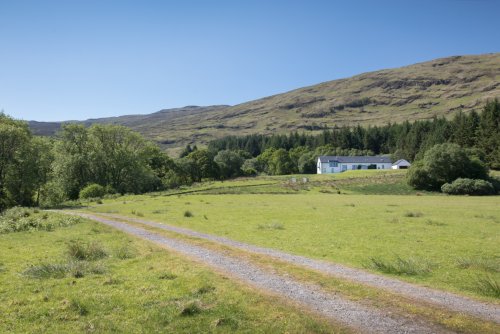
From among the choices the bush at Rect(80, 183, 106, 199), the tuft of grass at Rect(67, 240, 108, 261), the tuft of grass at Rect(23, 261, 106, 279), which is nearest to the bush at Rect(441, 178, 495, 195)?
the bush at Rect(80, 183, 106, 199)

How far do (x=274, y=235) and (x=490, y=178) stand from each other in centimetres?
7972

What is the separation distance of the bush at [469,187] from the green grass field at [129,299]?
7778 cm

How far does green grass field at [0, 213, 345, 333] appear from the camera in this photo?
10477mm

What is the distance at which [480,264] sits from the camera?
56.2 ft

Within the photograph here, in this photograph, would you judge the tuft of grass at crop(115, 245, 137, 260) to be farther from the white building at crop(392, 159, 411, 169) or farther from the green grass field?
the white building at crop(392, 159, 411, 169)

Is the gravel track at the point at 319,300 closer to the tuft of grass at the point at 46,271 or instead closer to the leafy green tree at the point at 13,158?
the tuft of grass at the point at 46,271

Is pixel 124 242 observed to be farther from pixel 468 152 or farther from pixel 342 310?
pixel 468 152

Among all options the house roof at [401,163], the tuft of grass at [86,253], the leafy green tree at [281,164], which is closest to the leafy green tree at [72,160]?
the tuft of grass at [86,253]

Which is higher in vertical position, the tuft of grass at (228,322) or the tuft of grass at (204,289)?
the tuft of grass at (228,322)

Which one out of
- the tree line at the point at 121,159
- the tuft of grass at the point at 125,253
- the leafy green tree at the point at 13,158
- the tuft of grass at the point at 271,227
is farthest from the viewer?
the tree line at the point at 121,159

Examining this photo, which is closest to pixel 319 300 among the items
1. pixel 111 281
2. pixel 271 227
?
pixel 111 281

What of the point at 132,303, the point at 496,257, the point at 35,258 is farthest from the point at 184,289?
the point at 496,257

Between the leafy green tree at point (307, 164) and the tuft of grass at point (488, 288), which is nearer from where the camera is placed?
the tuft of grass at point (488, 288)

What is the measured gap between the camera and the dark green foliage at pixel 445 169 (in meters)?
86.6
